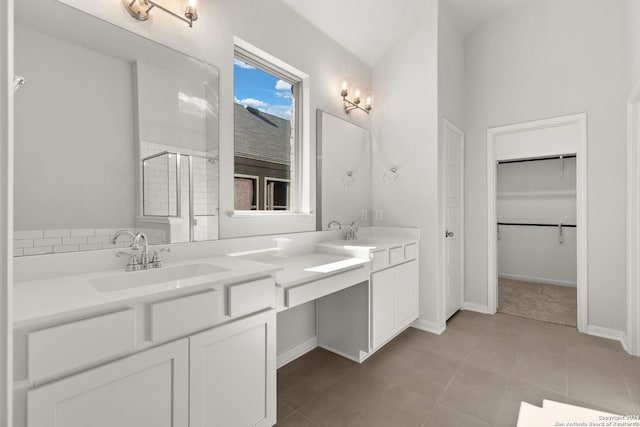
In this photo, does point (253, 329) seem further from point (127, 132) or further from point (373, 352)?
point (373, 352)

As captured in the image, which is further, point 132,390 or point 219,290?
point 219,290

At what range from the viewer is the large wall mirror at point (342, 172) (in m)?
2.68

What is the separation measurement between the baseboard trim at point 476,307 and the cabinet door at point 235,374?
2824 millimetres

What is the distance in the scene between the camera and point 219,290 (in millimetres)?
1246

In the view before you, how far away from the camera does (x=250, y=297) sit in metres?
1.36

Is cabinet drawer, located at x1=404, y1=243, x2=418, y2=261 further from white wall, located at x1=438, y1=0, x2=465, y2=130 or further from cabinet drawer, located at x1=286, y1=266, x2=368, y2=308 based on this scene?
white wall, located at x1=438, y1=0, x2=465, y2=130

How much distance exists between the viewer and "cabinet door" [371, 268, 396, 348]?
2.30 meters

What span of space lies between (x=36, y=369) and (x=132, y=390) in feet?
0.95

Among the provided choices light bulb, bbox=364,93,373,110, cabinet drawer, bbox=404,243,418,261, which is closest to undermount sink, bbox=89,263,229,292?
cabinet drawer, bbox=404,243,418,261

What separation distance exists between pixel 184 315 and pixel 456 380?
189cm

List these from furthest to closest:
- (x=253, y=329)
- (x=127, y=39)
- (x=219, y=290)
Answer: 1. (x=127, y=39)
2. (x=253, y=329)
3. (x=219, y=290)

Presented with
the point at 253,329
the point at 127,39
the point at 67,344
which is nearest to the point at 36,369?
the point at 67,344

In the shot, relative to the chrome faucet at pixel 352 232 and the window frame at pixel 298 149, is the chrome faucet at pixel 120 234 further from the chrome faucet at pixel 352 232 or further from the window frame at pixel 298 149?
the chrome faucet at pixel 352 232
